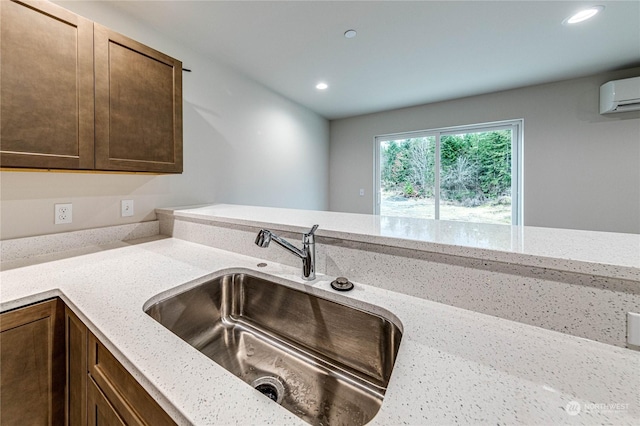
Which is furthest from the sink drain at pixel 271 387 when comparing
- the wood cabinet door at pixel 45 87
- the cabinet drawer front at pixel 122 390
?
the wood cabinet door at pixel 45 87

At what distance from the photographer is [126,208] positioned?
1675 millimetres

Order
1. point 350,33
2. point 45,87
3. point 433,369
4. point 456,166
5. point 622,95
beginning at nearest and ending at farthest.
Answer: point 433,369 < point 45,87 < point 350,33 < point 622,95 < point 456,166

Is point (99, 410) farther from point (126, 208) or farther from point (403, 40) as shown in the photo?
point (403, 40)

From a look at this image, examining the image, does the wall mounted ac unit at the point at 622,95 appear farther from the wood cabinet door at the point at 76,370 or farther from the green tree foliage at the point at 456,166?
the wood cabinet door at the point at 76,370

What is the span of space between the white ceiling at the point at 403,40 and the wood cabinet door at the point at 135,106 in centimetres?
54

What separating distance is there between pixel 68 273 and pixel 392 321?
132 cm

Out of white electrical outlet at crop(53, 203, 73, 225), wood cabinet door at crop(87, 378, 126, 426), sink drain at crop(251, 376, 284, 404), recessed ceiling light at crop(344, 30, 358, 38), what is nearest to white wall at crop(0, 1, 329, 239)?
white electrical outlet at crop(53, 203, 73, 225)

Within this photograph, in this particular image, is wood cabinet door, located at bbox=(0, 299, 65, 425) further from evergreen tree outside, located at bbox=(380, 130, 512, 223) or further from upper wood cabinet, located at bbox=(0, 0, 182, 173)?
evergreen tree outside, located at bbox=(380, 130, 512, 223)

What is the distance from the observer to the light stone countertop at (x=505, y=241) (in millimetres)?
601

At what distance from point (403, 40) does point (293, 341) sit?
7.53 feet

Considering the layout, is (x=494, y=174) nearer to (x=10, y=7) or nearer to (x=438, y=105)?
(x=438, y=105)

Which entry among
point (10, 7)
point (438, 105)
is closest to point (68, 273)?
point (10, 7)

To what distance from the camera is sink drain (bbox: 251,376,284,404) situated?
78cm

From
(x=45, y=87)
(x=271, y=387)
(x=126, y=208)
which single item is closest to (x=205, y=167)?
(x=126, y=208)
